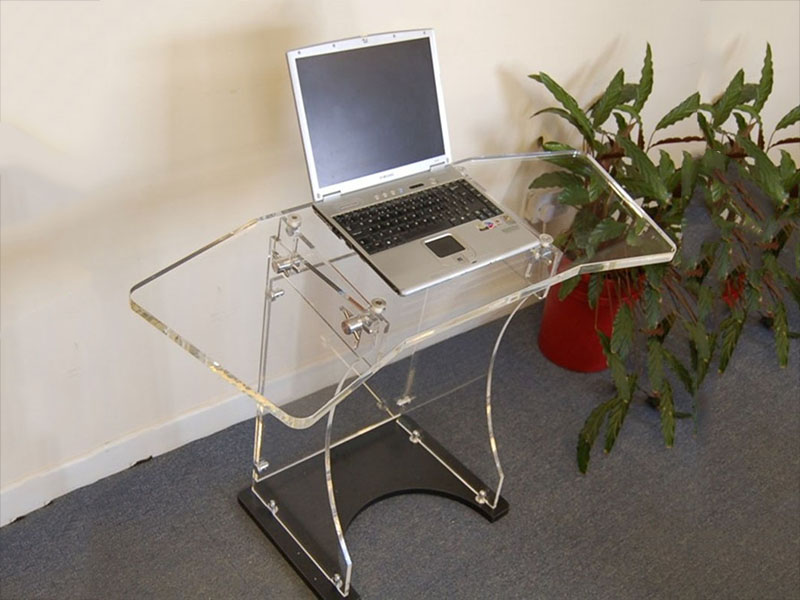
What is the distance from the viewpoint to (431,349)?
1987mm

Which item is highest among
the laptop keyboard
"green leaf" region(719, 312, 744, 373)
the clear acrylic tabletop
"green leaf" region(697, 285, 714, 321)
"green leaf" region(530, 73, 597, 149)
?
"green leaf" region(530, 73, 597, 149)

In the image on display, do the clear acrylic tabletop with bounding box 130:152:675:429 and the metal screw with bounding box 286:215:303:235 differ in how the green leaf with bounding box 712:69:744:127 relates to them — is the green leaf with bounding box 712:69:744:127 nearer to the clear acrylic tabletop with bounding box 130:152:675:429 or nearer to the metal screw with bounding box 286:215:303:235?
the clear acrylic tabletop with bounding box 130:152:675:429

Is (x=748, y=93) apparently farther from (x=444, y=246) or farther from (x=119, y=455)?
(x=119, y=455)

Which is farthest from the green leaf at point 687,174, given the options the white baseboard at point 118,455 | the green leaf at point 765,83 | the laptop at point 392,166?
the white baseboard at point 118,455

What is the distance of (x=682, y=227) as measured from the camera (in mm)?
2188

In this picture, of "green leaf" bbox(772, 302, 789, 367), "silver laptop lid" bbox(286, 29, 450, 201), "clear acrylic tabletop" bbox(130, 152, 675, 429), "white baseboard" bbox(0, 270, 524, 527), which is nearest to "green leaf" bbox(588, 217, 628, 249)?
"clear acrylic tabletop" bbox(130, 152, 675, 429)

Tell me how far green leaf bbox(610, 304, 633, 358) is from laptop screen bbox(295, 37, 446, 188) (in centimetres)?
74

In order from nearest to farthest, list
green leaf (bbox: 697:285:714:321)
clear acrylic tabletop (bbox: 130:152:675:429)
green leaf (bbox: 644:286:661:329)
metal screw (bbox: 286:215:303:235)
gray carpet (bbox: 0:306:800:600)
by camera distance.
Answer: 1. clear acrylic tabletop (bbox: 130:152:675:429)
2. metal screw (bbox: 286:215:303:235)
3. gray carpet (bbox: 0:306:800:600)
4. green leaf (bbox: 644:286:661:329)
5. green leaf (bbox: 697:285:714:321)

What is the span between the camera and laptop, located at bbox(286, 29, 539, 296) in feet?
4.69

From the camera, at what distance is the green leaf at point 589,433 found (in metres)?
2.15

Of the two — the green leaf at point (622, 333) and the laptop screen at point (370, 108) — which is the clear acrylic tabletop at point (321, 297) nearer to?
the laptop screen at point (370, 108)

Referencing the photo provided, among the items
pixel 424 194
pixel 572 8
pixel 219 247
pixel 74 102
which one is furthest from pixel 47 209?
pixel 572 8

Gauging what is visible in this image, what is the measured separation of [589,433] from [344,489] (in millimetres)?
644

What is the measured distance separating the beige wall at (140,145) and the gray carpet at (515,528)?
14 centimetres
